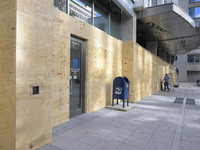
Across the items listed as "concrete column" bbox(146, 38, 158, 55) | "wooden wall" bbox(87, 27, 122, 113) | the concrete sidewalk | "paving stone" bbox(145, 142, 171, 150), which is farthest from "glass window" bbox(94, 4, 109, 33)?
"concrete column" bbox(146, 38, 158, 55)

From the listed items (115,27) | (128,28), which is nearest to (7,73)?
(115,27)

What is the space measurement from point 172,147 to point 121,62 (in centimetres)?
580

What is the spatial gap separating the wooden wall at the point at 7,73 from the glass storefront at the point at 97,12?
7.84ft

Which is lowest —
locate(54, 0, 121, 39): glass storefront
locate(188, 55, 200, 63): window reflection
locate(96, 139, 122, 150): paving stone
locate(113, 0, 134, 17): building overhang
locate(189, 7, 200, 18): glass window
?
locate(96, 139, 122, 150): paving stone

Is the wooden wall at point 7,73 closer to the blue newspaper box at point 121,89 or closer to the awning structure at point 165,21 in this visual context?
the blue newspaper box at point 121,89

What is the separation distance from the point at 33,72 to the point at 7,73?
0.45m

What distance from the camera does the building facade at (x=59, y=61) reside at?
2.86 metres

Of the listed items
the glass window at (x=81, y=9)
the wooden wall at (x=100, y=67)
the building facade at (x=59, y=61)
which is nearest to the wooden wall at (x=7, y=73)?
the building facade at (x=59, y=61)

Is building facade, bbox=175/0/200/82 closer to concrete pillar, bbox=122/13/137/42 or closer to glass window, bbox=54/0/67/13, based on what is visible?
concrete pillar, bbox=122/13/137/42

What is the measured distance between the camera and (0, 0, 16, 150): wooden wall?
2809 mm

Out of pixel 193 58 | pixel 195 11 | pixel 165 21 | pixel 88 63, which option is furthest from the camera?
pixel 193 58

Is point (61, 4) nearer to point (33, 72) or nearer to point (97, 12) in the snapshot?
point (97, 12)

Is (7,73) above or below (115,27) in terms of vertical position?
below

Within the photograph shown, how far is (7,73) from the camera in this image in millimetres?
2877
